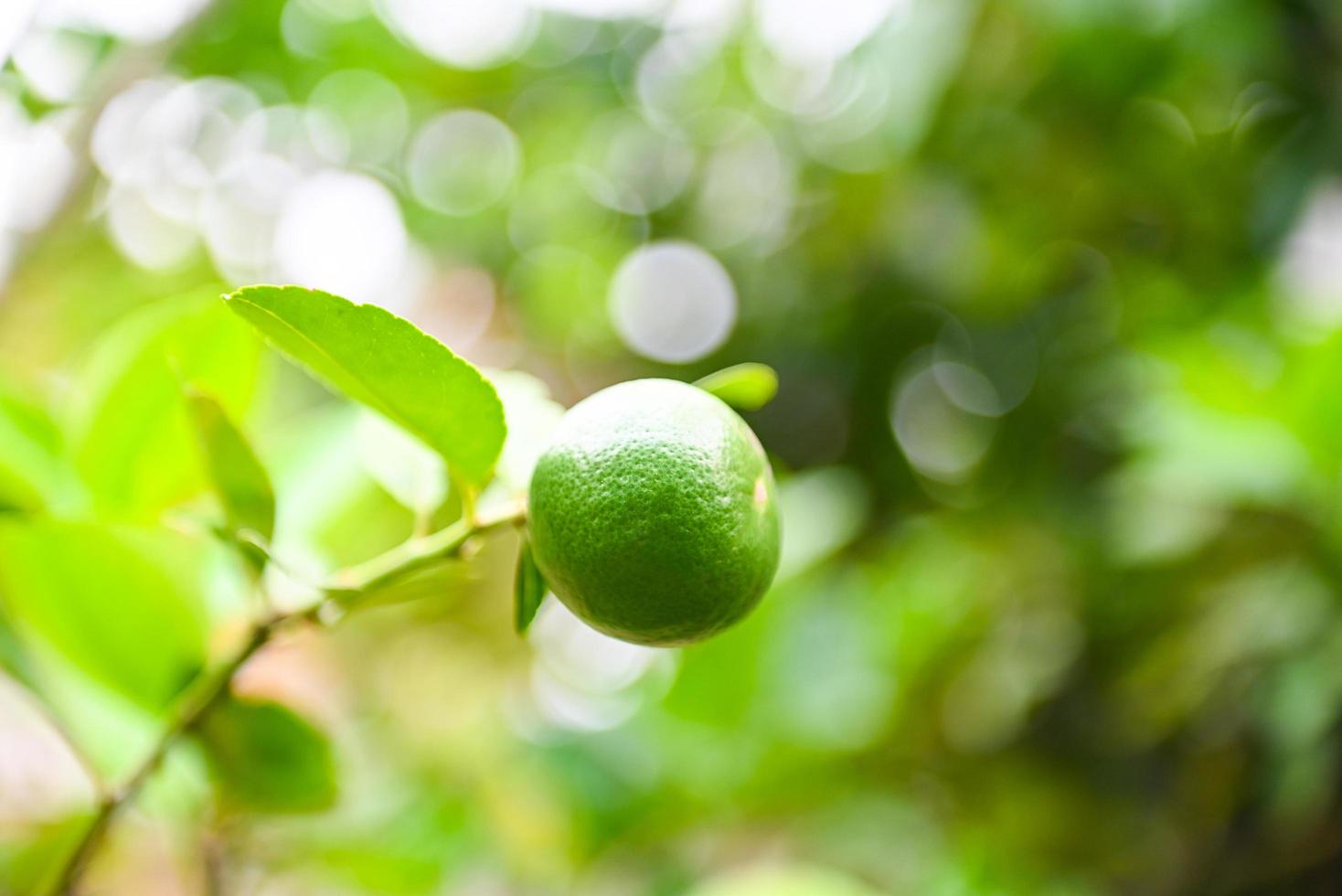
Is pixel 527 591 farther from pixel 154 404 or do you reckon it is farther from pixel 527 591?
pixel 154 404

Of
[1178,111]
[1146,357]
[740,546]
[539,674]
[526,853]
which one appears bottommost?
[740,546]

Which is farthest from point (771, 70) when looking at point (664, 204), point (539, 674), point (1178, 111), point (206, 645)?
point (206, 645)

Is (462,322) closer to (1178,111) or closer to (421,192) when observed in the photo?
(421,192)

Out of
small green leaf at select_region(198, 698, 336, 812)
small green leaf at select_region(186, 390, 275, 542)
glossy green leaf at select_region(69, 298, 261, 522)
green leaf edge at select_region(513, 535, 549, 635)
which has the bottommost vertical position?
small green leaf at select_region(198, 698, 336, 812)

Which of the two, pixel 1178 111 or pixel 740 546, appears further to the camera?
pixel 1178 111

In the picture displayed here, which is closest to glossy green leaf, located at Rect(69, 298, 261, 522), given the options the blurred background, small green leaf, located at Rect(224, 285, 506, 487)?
the blurred background

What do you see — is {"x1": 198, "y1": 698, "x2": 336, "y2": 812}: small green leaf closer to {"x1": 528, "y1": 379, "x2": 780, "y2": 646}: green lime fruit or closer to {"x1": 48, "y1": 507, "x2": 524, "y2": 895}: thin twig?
{"x1": 48, "y1": 507, "x2": 524, "y2": 895}: thin twig
